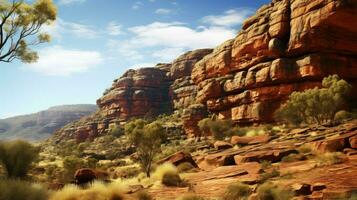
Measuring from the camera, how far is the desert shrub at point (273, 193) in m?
10.9

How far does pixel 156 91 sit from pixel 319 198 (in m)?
102

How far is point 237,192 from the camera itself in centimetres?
1241

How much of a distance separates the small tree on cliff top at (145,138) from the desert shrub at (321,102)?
17.4 m

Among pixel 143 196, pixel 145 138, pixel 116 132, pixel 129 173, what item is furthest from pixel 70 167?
pixel 116 132

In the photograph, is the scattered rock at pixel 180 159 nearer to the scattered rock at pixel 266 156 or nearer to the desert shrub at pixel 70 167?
the scattered rock at pixel 266 156

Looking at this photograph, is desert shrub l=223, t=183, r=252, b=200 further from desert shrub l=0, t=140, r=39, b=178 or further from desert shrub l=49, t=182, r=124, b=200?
desert shrub l=0, t=140, r=39, b=178

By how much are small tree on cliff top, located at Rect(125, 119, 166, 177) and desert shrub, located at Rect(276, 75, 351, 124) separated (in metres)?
17.4

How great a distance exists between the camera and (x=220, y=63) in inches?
2601

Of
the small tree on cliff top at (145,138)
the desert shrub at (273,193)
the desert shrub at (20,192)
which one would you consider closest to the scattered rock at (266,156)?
the desert shrub at (273,193)

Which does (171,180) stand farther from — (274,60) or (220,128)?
(274,60)

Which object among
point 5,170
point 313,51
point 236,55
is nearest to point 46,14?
point 5,170

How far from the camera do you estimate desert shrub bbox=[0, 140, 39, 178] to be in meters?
15.9

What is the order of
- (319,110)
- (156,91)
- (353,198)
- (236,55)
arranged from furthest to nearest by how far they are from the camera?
(156,91) < (236,55) < (319,110) < (353,198)

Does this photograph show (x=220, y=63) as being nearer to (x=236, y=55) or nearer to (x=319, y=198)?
(x=236, y=55)
